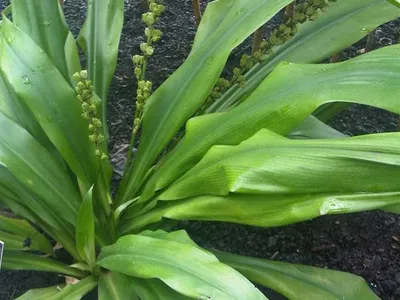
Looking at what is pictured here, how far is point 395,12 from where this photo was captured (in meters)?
0.87

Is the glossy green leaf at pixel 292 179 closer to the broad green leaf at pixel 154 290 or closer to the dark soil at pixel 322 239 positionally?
the broad green leaf at pixel 154 290

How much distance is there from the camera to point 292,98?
72 cm

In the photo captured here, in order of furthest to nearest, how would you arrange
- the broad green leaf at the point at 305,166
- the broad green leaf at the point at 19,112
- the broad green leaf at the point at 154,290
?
1. the broad green leaf at the point at 19,112
2. the broad green leaf at the point at 154,290
3. the broad green leaf at the point at 305,166

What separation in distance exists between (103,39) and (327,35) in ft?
1.41

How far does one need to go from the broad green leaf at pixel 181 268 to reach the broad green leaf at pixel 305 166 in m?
0.10

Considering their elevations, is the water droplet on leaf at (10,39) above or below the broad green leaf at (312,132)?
above

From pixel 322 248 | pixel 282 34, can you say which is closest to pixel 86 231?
pixel 282 34

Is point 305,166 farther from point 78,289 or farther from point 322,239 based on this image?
point 322,239

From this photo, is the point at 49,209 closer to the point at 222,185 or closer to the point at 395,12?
the point at 222,185

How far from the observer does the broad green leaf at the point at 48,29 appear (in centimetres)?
95

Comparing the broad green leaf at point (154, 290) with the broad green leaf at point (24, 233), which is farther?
the broad green leaf at point (24, 233)

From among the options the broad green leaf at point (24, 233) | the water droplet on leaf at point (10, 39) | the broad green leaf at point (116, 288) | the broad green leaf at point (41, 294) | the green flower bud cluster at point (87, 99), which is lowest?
the broad green leaf at point (41, 294)

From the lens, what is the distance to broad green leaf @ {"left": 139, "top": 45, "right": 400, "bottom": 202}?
66 cm

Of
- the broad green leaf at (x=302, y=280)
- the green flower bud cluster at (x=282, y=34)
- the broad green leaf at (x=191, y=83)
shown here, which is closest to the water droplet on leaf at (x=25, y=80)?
the broad green leaf at (x=191, y=83)
